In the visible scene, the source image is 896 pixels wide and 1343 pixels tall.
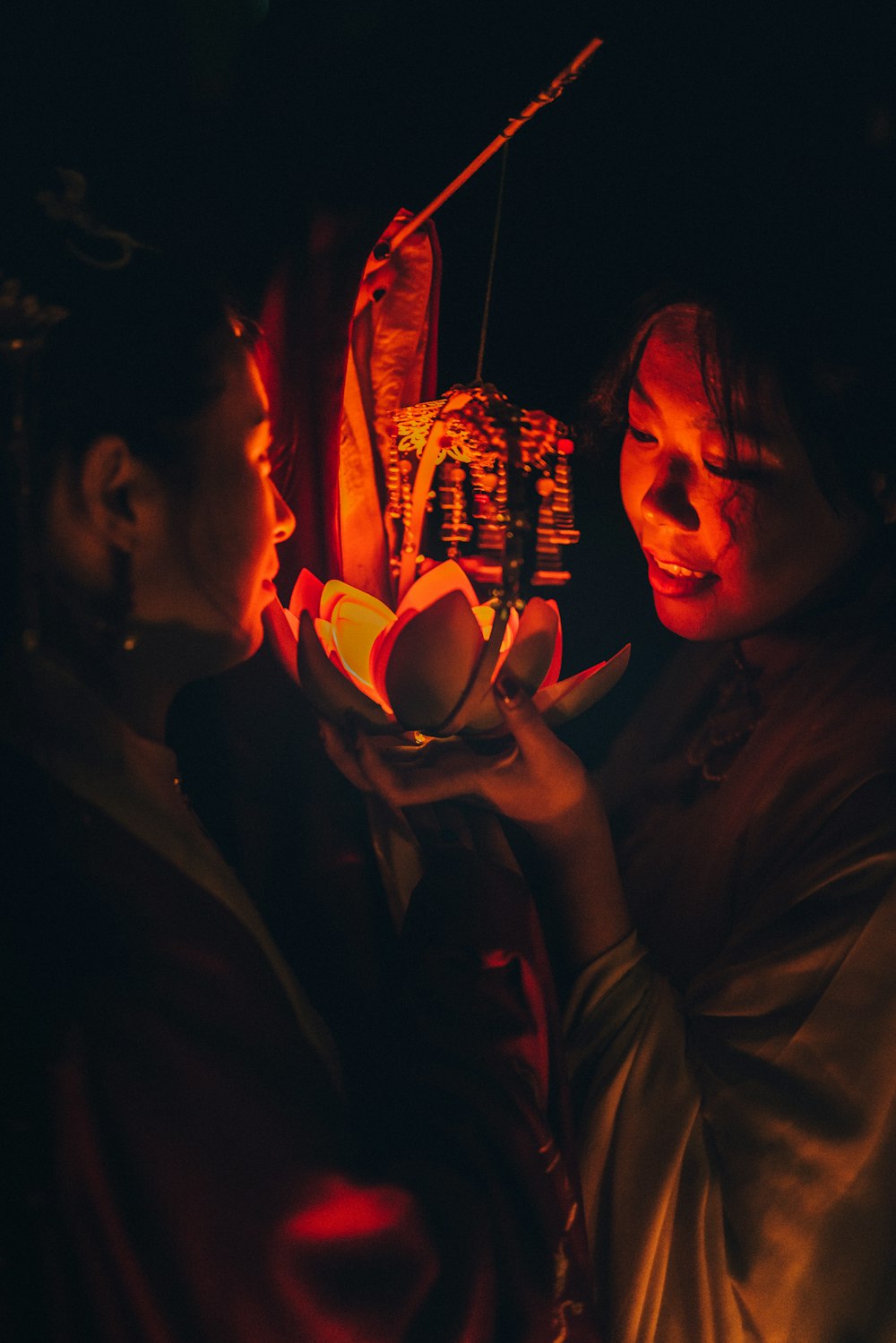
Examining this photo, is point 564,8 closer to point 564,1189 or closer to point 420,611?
point 420,611

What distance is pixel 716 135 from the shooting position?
5.24 ft

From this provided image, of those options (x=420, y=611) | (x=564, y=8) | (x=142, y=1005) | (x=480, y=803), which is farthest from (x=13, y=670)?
(x=564, y=8)

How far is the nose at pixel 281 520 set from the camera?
1.38 m

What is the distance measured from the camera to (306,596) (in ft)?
4.83

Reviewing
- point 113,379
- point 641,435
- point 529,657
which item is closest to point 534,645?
point 529,657

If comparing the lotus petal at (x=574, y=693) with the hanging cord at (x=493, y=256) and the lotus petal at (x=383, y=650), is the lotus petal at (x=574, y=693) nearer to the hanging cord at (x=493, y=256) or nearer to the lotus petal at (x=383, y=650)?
the lotus petal at (x=383, y=650)

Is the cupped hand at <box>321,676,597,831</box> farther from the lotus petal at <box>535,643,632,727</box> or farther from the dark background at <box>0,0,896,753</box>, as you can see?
the dark background at <box>0,0,896,753</box>

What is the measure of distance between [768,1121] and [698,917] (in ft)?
0.92

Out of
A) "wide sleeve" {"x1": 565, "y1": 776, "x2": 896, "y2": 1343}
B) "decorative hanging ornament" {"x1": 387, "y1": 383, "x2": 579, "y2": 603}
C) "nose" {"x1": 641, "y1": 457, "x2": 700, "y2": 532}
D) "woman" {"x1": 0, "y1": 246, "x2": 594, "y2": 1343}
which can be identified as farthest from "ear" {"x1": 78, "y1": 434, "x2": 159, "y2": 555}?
"wide sleeve" {"x1": 565, "y1": 776, "x2": 896, "y2": 1343}

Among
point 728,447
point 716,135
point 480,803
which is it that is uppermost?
point 716,135

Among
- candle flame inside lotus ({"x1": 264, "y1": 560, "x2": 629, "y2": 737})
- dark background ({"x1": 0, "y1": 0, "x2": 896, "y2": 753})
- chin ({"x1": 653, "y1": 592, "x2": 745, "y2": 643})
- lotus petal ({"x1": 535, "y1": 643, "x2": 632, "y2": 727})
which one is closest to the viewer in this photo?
dark background ({"x1": 0, "y1": 0, "x2": 896, "y2": 753})

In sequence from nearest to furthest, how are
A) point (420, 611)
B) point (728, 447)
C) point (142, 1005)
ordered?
point (142, 1005), point (420, 611), point (728, 447)

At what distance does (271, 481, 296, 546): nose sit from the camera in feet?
4.52

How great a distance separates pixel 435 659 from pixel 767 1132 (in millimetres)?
671
